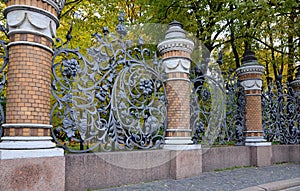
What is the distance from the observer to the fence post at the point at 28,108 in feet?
12.0

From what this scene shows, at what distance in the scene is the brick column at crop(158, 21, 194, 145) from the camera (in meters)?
6.14

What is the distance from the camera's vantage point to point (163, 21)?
11.5m

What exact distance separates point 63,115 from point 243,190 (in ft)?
11.5

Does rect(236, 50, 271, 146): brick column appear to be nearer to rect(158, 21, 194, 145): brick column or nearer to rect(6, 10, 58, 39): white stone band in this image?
rect(158, 21, 194, 145): brick column

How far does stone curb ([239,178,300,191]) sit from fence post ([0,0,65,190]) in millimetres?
3550

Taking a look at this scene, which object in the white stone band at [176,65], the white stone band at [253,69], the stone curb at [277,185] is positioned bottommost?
the stone curb at [277,185]

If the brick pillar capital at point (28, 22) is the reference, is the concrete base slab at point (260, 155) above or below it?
below

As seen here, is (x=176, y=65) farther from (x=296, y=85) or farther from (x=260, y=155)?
(x=296, y=85)

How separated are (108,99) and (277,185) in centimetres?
384

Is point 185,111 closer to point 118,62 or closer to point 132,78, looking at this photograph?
point 132,78

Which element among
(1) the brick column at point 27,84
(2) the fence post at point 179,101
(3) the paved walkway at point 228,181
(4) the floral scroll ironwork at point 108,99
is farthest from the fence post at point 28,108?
(2) the fence post at point 179,101

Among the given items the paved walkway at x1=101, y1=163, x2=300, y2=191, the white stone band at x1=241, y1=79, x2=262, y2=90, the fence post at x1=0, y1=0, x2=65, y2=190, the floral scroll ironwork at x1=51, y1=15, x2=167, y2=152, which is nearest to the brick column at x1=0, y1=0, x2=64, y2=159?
the fence post at x1=0, y1=0, x2=65, y2=190

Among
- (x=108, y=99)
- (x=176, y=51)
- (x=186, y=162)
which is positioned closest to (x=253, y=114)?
(x=186, y=162)

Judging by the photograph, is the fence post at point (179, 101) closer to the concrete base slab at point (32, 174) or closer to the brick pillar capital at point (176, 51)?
the brick pillar capital at point (176, 51)
